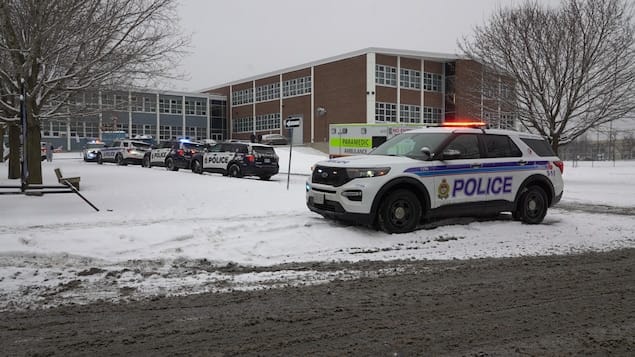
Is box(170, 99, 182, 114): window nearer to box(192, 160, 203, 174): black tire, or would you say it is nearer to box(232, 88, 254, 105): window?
box(232, 88, 254, 105): window

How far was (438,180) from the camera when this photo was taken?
839 centimetres

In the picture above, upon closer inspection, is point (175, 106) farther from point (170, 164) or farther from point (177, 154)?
point (177, 154)

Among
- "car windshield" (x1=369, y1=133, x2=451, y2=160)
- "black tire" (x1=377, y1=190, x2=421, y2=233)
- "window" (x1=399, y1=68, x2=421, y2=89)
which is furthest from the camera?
"window" (x1=399, y1=68, x2=421, y2=89)

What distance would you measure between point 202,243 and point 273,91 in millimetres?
59935

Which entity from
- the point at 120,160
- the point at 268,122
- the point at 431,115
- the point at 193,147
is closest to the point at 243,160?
the point at 193,147

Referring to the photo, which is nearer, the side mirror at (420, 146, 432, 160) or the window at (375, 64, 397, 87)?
the side mirror at (420, 146, 432, 160)

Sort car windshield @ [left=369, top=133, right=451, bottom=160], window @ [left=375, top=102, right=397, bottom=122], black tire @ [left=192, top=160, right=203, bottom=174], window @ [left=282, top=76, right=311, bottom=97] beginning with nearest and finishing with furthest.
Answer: car windshield @ [left=369, top=133, right=451, bottom=160] → black tire @ [left=192, top=160, right=203, bottom=174] → window @ [left=375, top=102, right=397, bottom=122] → window @ [left=282, top=76, right=311, bottom=97]

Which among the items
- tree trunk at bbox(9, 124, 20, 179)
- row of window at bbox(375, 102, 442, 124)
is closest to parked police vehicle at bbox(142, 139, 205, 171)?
tree trunk at bbox(9, 124, 20, 179)

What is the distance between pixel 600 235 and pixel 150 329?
8.09 m

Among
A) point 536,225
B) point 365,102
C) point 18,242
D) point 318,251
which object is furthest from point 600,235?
point 365,102

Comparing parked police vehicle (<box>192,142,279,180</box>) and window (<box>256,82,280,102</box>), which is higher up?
window (<box>256,82,280,102</box>)

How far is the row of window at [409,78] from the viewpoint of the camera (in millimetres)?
52250

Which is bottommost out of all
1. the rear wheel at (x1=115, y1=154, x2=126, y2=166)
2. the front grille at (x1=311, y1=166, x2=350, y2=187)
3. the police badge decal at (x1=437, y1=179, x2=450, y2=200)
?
the police badge decal at (x1=437, y1=179, x2=450, y2=200)

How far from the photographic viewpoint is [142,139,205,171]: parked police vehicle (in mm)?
24188
